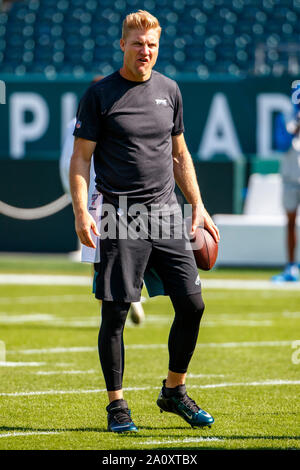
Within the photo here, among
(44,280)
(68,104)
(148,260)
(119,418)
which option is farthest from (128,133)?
(68,104)

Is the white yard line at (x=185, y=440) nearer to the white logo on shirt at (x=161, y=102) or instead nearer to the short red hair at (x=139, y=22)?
the white logo on shirt at (x=161, y=102)

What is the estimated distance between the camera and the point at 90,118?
15.0 feet

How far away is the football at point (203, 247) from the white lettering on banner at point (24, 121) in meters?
15.2

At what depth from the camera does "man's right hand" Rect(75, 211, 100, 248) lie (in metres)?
4.50

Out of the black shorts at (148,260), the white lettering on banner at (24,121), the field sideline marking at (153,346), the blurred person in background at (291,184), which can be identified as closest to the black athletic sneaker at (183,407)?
the black shorts at (148,260)

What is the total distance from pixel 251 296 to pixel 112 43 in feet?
38.5

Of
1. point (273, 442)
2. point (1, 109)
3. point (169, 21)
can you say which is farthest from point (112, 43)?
point (273, 442)

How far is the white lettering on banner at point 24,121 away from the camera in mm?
19891

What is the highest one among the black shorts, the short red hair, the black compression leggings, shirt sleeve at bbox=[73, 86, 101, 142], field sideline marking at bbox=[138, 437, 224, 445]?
the short red hair

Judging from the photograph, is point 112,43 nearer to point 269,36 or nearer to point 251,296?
point 269,36

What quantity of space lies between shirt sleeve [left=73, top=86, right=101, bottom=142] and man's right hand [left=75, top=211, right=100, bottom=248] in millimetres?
375

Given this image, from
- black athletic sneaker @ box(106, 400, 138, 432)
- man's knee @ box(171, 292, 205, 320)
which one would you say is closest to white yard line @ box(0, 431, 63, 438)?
black athletic sneaker @ box(106, 400, 138, 432)

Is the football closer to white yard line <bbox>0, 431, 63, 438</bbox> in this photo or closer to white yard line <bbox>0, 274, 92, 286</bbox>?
white yard line <bbox>0, 431, 63, 438</bbox>

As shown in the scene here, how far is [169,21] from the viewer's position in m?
22.0
